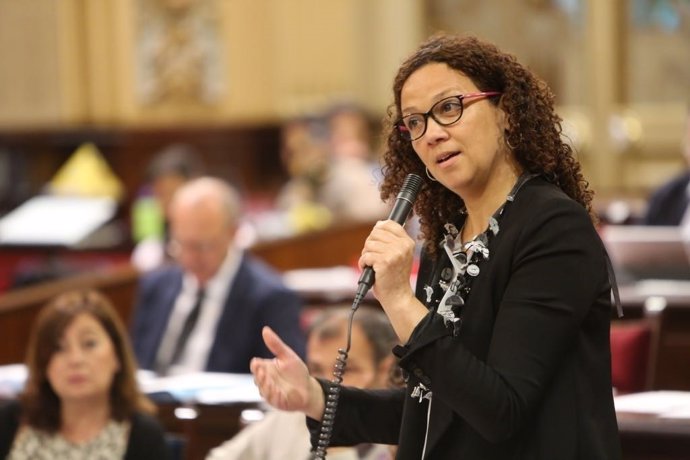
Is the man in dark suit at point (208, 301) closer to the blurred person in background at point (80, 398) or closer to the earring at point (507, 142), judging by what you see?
the blurred person in background at point (80, 398)

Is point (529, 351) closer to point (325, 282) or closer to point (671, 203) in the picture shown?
point (325, 282)

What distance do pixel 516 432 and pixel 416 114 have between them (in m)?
0.47

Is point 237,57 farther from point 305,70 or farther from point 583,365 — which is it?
point 583,365

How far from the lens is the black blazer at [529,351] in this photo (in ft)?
5.93

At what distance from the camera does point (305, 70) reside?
11688 millimetres

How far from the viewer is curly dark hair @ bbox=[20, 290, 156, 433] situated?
3824 millimetres

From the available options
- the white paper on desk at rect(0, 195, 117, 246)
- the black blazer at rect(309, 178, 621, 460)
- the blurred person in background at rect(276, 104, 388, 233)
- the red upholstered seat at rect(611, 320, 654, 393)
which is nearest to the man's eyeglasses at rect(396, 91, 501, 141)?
the black blazer at rect(309, 178, 621, 460)

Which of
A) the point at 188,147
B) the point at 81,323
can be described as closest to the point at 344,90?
the point at 188,147

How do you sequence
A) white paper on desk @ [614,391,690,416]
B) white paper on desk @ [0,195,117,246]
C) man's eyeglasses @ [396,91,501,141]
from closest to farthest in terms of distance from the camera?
man's eyeglasses @ [396,91,501,141] → white paper on desk @ [614,391,690,416] → white paper on desk @ [0,195,117,246]

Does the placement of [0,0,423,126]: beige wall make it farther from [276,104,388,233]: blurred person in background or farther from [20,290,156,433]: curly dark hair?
[20,290,156,433]: curly dark hair

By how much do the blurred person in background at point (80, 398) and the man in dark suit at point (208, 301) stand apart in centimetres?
107

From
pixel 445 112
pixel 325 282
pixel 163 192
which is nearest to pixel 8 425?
Answer: pixel 445 112

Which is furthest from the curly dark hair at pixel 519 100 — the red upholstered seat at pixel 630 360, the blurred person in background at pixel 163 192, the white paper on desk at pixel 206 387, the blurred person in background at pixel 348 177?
the blurred person in background at pixel 348 177

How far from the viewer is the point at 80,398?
151 inches
